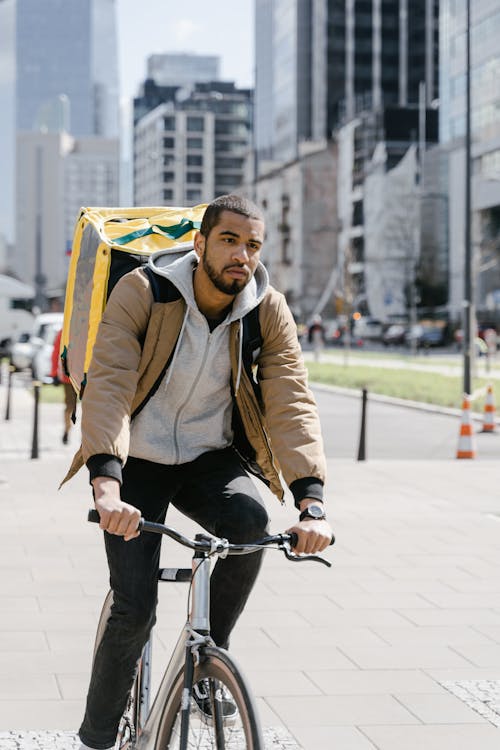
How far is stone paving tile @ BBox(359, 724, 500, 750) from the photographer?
4629 millimetres

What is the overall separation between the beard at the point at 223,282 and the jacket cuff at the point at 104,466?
1.90 feet

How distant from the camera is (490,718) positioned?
4.98 metres

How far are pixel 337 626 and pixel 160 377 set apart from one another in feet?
9.53

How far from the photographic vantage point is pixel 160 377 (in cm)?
398

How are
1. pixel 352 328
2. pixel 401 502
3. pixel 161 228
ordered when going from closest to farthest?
pixel 161 228 → pixel 401 502 → pixel 352 328

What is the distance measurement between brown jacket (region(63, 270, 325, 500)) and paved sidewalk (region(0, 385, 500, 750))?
48.2 inches

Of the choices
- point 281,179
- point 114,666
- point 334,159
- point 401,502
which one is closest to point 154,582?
point 114,666

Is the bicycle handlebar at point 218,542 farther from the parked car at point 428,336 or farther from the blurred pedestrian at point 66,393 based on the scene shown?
the parked car at point 428,336

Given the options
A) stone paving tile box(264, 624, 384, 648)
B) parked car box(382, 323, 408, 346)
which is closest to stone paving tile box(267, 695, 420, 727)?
stone paving tile box(264, 624, 384, 648)

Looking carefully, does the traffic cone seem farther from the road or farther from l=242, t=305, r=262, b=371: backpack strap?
l=242, t=305, r=262, b=371: backpack strap

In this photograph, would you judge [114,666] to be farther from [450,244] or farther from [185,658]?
[450,244]

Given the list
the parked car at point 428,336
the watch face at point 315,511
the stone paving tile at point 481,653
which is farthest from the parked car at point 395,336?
the watch face at point 315,511

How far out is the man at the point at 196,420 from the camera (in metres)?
3.81

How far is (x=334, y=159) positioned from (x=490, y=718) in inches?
4740
